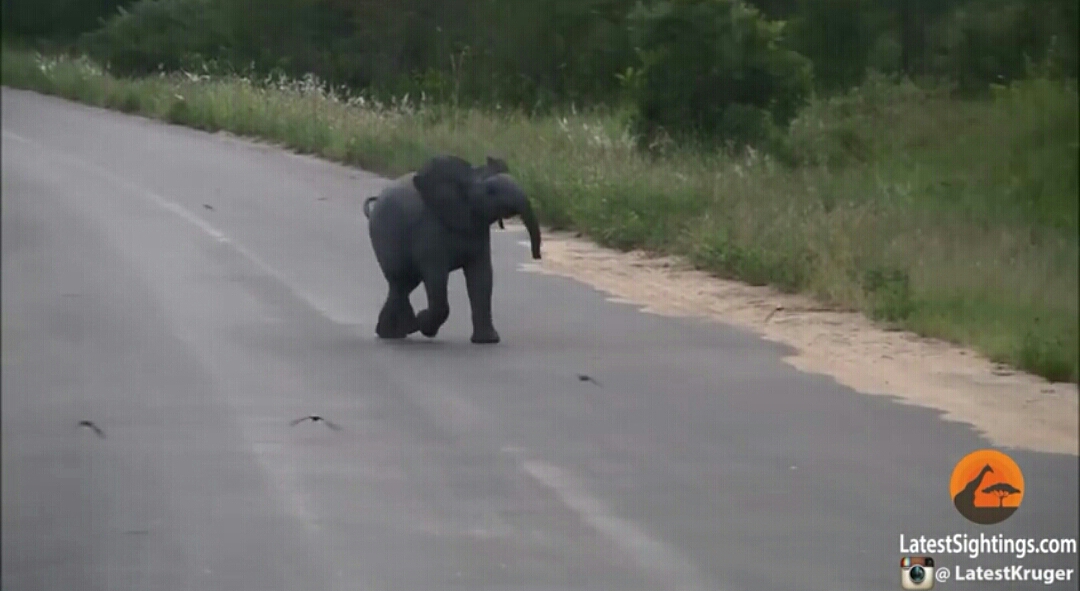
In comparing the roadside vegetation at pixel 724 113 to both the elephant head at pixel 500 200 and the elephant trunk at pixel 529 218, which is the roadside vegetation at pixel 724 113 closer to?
the elephant head at pixel 500 200

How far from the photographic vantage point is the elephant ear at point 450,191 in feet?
32.8

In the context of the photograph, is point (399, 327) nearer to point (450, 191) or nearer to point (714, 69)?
point (450, 191)

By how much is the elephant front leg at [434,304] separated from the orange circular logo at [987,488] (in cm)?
432

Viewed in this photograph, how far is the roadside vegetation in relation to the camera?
5867 mm

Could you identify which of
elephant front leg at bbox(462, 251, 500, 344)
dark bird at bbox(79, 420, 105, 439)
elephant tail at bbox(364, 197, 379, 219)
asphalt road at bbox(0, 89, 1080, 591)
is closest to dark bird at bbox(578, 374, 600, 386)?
asphalt road at bbox(0, 89, 1080, 591)

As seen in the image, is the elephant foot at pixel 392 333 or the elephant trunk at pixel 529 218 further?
the elephant foot at pixel 392 333

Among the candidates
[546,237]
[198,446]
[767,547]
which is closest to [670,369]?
[198,446]

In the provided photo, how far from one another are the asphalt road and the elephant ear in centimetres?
68

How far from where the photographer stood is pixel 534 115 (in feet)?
61.3

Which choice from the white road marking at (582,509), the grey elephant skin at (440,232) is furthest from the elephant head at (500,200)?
the white road marking at (582,509)

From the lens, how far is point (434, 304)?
10.2 m

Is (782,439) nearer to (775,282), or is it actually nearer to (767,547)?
(767,547)

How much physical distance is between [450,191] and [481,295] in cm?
58

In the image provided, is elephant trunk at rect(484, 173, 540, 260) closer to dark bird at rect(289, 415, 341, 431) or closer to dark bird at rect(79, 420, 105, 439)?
dark bird at rect(289, 415, 341, 431)
